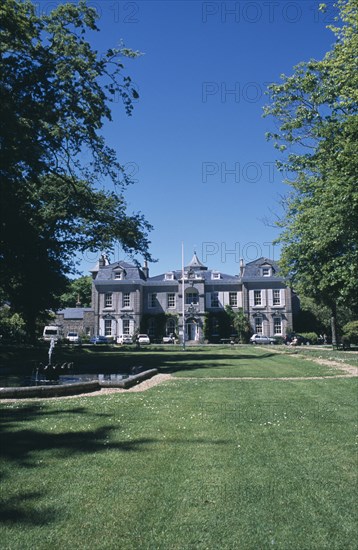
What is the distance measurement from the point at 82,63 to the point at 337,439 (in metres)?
18.2

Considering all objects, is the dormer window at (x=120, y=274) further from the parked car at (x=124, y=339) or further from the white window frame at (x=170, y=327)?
the white window frame at (x=170, y=327)

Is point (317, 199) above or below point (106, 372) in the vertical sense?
above

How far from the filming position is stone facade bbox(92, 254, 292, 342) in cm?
6475

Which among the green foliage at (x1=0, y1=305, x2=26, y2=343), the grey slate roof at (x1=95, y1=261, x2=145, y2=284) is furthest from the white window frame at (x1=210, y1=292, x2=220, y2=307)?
the green foliage at (x1=0, y1=305, x2=26, y2=343)

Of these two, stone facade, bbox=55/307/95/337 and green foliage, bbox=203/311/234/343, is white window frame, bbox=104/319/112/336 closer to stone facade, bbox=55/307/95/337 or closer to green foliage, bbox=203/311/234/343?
stone facade, bbox=55/307/95/337

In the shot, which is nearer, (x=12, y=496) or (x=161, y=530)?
(x=161, y=530)

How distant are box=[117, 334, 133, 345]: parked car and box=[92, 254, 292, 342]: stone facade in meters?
1.33

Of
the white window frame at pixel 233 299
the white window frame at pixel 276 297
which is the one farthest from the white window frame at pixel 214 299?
the white window frame at pixel 276 297

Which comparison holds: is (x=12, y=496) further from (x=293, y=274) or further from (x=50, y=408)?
(x=293, y=274)

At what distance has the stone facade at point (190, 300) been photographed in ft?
212

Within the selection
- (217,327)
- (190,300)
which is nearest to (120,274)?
(190,300)

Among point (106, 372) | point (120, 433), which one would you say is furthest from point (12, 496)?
point (106, 372)

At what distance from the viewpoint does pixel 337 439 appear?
7195 mm

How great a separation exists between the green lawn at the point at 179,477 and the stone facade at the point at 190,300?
5497 centimetres
